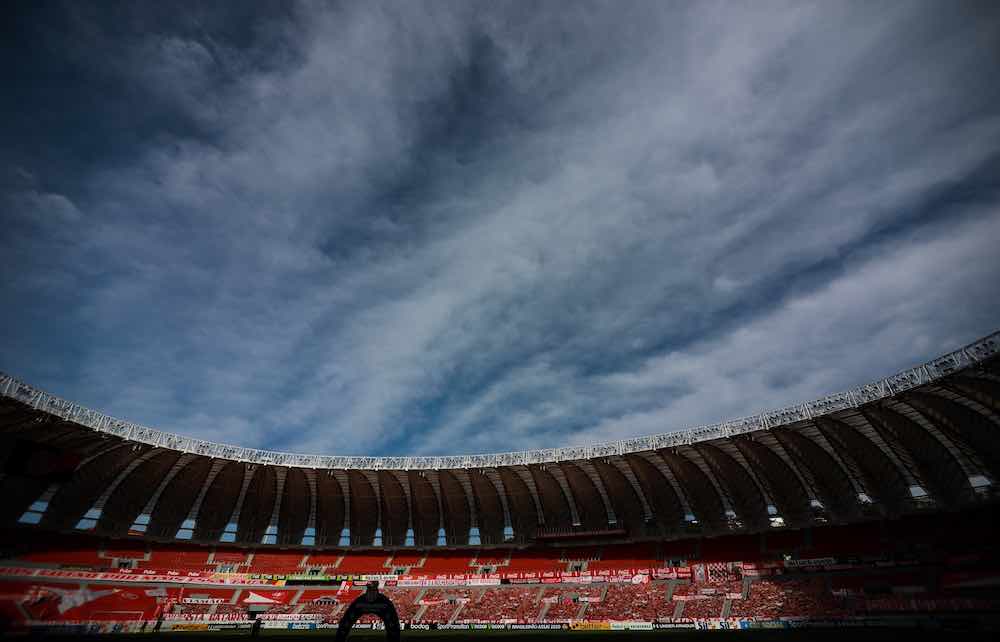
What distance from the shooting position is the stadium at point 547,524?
3859 centimetres

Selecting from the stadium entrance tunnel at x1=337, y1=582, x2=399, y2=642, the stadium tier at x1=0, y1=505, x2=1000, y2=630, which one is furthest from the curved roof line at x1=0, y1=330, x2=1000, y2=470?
the stadium entrance tunnel at x1=337, y1=582, x2=399, y2=642

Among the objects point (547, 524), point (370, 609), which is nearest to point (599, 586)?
point (547, 524)

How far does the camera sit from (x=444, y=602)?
55.4m

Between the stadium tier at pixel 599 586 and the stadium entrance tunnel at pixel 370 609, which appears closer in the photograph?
the stadium entrance tunnel at pixel 370 609

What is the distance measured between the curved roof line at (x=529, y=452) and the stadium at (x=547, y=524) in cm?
16

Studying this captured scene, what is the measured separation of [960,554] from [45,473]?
7013cm

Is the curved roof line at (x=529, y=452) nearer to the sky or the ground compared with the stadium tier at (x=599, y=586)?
nearer to the sky

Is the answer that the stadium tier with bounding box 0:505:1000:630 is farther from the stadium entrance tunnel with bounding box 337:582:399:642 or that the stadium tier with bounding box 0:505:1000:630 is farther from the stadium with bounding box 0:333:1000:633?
the stadium entrance tunnel with bounding box 337:582:399:642

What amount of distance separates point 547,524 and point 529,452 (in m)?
13.0

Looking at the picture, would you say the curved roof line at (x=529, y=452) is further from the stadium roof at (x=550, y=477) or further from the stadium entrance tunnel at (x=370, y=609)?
the stadium entrance tunnel at (x=370, y=609)

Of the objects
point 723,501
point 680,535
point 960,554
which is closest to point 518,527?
point 680,535

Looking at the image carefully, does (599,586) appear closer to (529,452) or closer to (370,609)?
(529,452)

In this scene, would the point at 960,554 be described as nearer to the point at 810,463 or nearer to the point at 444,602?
the point at 810,463

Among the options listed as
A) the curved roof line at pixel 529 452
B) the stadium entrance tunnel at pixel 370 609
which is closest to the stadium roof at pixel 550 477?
the curved roof line at pixel 529 452
